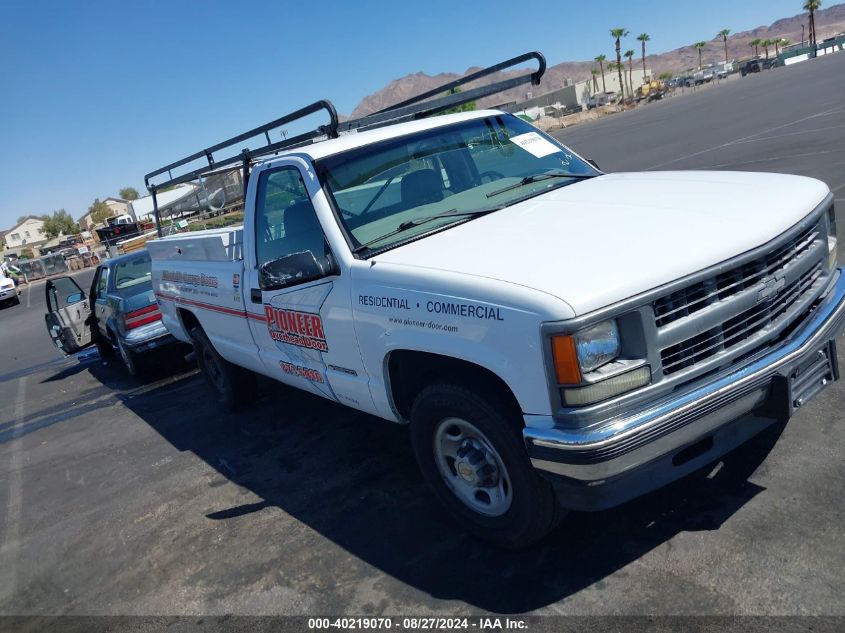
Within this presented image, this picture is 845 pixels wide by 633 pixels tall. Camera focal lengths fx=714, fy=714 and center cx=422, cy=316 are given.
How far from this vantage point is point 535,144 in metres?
4.88

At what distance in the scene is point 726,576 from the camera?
3021 millimetres

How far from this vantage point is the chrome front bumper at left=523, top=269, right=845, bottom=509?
2.79m

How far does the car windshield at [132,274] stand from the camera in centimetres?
923

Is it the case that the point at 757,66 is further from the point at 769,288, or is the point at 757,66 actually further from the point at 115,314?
the point at 769,288

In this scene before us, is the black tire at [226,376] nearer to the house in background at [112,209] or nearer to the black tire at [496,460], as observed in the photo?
the black tire at [496,460]

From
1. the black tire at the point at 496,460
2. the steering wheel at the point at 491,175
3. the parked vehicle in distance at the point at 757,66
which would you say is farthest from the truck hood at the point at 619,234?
the parked vehicle in distance at the point at 757,66

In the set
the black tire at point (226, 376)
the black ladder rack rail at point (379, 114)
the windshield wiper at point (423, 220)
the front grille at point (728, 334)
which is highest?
the black ladder rack rail at point (379, 114)

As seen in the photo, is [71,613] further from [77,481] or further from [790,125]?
[790,125]

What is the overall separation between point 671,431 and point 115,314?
7814 mm

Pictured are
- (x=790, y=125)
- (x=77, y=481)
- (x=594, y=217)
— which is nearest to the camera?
(x=594, y=217)

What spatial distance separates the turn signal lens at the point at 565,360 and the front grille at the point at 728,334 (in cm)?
40

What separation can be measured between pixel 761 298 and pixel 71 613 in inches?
154

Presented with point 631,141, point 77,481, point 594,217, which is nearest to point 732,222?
point 594,217

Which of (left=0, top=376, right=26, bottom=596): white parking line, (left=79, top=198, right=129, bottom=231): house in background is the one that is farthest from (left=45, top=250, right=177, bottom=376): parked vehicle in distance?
(left=79, top=198, right=129, bottom=231): house in background
